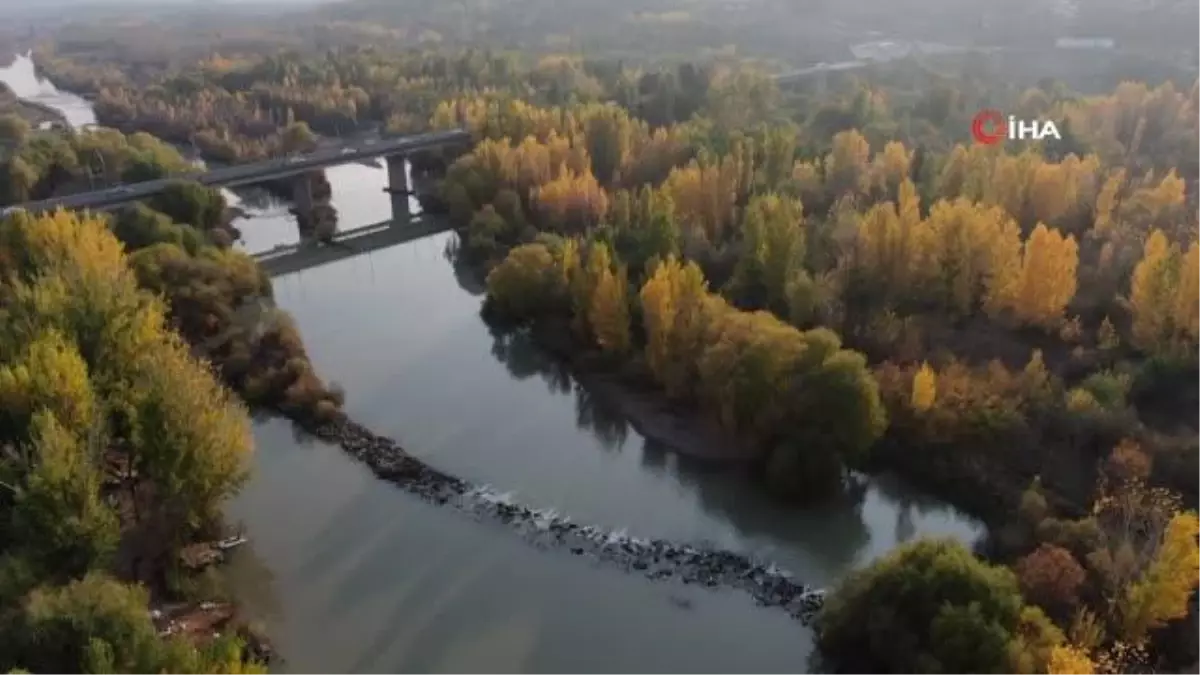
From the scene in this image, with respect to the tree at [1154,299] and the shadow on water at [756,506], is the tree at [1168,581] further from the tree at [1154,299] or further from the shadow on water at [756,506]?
the tree at [1154,299]

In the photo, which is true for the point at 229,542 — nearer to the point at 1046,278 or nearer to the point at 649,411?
the point at 649,411

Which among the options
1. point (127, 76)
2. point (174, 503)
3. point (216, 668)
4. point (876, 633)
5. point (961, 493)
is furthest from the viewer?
point (127, 76)

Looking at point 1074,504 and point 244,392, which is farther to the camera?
point 244,392

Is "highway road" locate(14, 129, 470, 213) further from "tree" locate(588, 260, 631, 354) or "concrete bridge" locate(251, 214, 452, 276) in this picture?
"tree" locate(588, 260, 631, 354)

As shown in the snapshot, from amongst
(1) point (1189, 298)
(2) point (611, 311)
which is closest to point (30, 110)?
(2) point (611, 311)

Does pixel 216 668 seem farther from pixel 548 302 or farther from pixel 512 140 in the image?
pixel 512 140

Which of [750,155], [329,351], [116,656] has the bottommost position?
[329,351]

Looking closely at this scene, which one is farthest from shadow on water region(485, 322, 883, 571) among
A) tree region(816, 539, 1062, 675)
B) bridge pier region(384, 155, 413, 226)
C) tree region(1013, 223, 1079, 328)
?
bridge pier region(384, 155, 413, 226)

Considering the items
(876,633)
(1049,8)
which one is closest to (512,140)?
(876,633)
